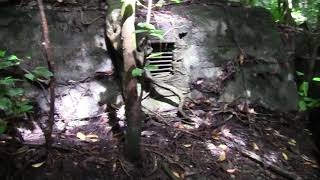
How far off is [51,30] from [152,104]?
1.75 meters

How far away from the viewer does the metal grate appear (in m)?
6.00

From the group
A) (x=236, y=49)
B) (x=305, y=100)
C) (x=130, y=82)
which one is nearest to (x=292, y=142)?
(x=305, y=100)

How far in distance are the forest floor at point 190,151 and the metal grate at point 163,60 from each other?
2.08 ft

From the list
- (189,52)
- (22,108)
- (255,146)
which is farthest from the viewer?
(189,52)

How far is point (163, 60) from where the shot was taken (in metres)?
6.07

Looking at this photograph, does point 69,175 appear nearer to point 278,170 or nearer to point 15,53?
point 15,53

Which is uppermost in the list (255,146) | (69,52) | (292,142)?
(69,52)

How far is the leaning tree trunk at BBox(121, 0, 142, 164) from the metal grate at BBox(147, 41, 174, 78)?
156cm

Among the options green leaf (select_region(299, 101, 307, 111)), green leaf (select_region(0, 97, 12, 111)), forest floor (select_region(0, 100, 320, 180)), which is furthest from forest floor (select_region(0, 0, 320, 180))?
green leaf (select_region(0, 97, 12, 111))

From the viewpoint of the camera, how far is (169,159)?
4.86 metres

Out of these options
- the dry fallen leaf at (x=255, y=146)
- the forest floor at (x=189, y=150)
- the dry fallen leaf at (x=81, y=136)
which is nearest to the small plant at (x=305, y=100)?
the forest floor at (x=189, y=150)

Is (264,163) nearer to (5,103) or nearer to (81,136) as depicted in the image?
(81,136)

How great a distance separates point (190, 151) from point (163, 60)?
5.23 ft

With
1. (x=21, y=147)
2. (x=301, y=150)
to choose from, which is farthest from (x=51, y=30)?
(x=301, y=150)
